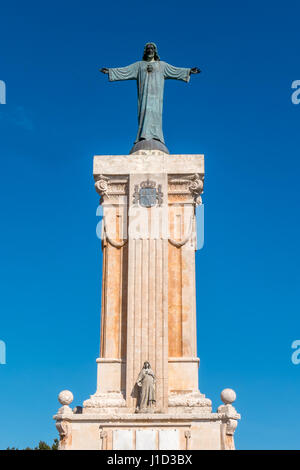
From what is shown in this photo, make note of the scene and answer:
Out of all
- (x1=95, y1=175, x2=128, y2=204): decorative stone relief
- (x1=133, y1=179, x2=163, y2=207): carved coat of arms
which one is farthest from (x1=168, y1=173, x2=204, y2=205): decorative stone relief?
(x1=95, y1=175, x2=128, y2=204): decorative stone relief

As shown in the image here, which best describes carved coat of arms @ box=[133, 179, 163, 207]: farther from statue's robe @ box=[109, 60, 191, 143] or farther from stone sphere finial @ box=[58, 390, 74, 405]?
stone sphere finial @ box=[58, 390, 74, 405]

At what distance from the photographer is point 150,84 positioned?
32.8 meters

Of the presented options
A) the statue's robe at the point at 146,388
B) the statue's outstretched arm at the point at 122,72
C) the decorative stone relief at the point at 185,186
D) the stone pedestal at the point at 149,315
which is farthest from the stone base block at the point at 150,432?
the statue's outstretched arm at the point at 122,72

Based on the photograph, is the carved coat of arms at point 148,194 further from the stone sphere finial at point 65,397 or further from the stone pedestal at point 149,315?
the stone sphere finial at point 65,397

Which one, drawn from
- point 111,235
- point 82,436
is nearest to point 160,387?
point 82,436

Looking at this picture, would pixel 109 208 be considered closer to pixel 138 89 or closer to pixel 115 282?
pixel 115 282

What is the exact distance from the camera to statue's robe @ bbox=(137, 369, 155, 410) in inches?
1048

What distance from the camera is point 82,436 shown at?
2619cm

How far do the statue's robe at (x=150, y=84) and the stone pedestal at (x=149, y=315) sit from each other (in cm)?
181

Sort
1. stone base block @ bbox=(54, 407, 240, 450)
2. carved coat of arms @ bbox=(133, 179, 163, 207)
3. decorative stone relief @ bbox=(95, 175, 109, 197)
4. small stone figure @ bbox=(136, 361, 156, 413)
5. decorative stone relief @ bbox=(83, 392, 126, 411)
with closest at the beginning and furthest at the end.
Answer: stone base block @ bbox=(54, 407, 240, 450) → small stone figure @ bbox=(136, 361, 156, 413) → decorative stone relief @ bbox=(83, 392, 126, 411) → carved coat of arms @ bbox=(133, 179, 163, 207) → decorative stone relief @ bbox=(95, 175, 109, 197)

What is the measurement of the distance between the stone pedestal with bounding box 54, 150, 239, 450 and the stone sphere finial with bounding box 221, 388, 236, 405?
41 centimetres
